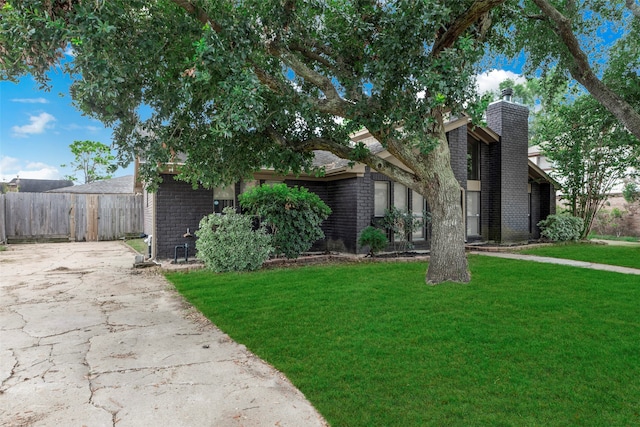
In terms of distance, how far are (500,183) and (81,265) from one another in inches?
545

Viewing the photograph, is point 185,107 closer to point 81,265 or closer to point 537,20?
point 81,265

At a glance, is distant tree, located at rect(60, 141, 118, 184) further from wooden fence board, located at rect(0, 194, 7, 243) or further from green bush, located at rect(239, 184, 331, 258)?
green bush, located at rect(239, 184, 331, 258)

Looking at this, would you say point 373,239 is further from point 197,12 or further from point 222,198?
point 197,12

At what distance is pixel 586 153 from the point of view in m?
14.9

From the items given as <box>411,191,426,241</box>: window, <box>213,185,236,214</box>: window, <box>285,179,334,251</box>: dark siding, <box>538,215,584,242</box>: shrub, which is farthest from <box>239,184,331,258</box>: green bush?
<box>538,215,584,242</box>: shrub

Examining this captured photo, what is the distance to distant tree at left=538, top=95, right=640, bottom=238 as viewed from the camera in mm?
14195

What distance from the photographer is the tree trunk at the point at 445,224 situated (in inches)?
276

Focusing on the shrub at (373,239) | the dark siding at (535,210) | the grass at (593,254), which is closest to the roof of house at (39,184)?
the shrub at (373,239)

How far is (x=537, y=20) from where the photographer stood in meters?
9.41

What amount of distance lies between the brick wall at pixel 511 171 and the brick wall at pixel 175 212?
10.7 metres

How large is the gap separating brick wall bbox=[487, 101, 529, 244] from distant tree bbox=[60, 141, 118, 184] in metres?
29.2

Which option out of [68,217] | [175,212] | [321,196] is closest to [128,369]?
[175,212]

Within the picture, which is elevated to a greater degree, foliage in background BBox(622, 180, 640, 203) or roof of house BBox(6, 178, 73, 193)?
roof of house BBox(6, 178, 73, 193)

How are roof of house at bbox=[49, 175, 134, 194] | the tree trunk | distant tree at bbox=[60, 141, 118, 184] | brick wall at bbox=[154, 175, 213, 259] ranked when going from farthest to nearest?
distant tree at bbox=[60, 141, 118, 184] → roof of house at bbox=[49, 175, 134, 194] → brick wall at bbox=[154, 175, 213, 259] → the tree trunk
